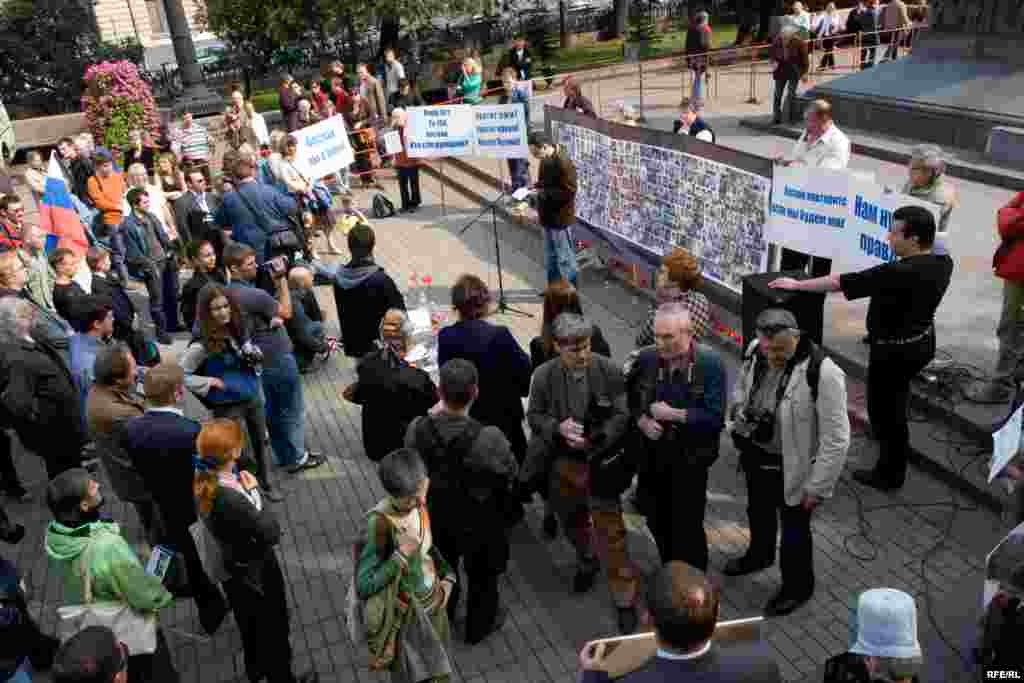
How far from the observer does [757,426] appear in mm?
4637

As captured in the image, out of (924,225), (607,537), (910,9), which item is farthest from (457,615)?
(910,9)

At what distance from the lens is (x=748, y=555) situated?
521 cm

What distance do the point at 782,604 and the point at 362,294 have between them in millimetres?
3731

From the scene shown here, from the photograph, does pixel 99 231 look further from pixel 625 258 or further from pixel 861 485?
pixel 861 485

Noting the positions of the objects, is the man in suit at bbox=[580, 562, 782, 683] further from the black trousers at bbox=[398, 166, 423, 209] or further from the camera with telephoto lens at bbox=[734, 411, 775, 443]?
the black trousers at bbox=[398, 166, 423, 209]

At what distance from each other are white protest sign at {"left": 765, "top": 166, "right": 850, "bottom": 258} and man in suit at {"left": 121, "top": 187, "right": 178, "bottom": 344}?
6.61 meters

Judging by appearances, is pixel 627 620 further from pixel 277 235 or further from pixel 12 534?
pixel 277 235

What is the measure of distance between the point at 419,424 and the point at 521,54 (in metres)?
16.8

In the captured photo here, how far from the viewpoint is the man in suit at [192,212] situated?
397 inches

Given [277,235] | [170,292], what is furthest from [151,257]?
[277,235]

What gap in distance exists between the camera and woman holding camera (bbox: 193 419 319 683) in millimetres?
3979

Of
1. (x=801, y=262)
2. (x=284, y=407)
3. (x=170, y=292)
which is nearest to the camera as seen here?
(x=284, y=407)

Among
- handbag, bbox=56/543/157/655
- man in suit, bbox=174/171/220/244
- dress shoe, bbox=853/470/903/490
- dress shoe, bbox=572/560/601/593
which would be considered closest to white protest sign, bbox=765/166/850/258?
dress shoe, bbox=853/470/903/490

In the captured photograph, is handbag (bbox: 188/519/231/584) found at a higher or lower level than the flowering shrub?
lower
